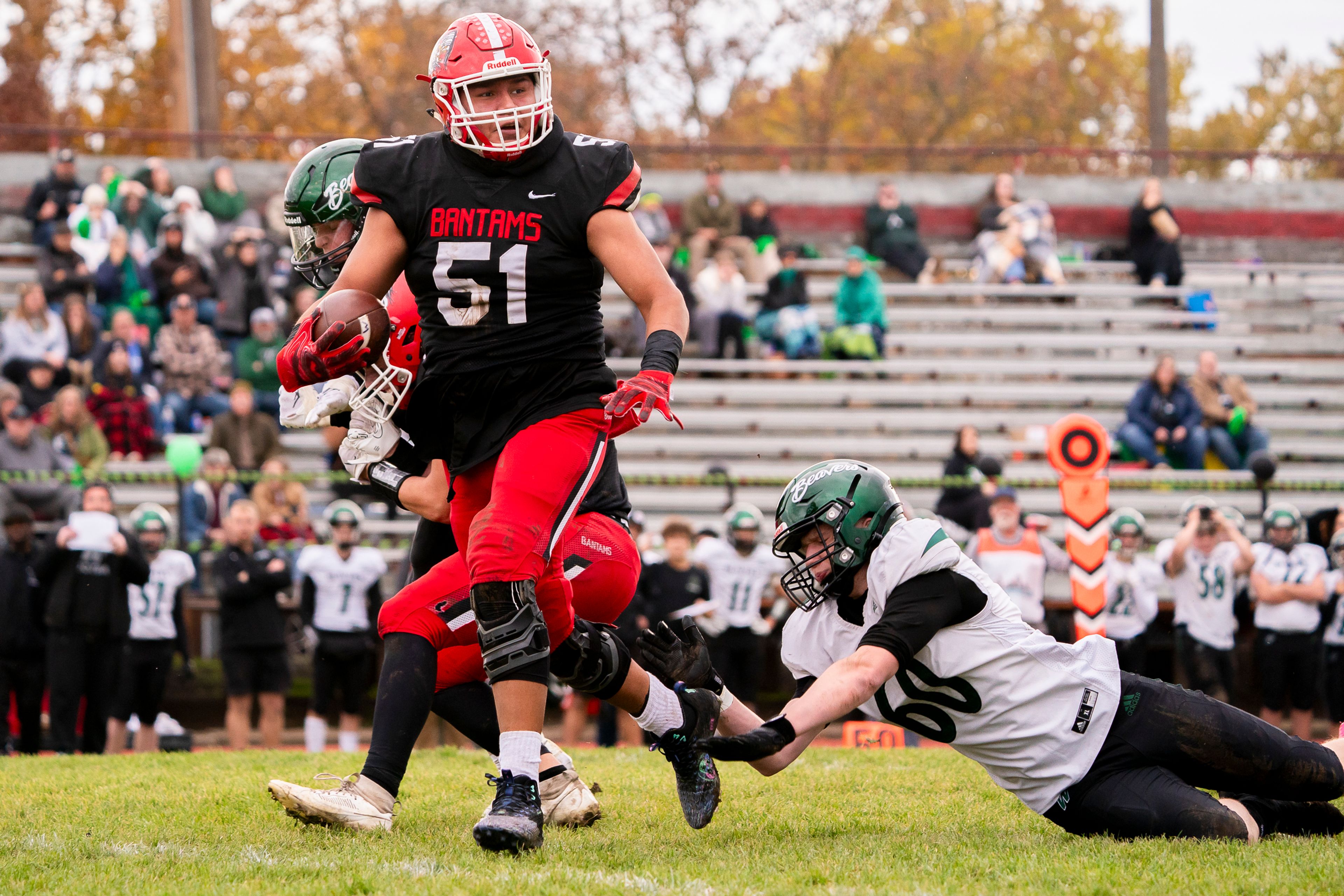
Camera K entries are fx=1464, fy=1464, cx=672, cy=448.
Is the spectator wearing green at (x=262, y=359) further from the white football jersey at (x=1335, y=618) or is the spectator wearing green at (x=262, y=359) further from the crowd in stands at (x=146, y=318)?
the white football jersey at (x=1335, y=618)

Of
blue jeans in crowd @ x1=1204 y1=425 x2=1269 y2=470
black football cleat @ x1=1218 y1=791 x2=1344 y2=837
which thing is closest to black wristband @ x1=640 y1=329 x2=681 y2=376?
black football cleat @ x1=1218 y1=791 x2=1344 y2=837

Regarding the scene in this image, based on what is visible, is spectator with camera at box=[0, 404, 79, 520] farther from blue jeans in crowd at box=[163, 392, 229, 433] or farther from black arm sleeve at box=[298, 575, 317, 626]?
black arm sleeve at box=[298, 575, 317, 626]

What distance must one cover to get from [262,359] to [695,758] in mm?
9978

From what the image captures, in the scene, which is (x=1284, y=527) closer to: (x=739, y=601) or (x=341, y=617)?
(x=739, y=601)

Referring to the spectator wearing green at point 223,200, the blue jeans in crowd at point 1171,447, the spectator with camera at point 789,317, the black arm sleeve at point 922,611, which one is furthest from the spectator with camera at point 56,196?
the black arm sleeve at point 922,611

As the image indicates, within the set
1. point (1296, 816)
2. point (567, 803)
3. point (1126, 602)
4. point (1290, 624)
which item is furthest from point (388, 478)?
point (1290, 624)

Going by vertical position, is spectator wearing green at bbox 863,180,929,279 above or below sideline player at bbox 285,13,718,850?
above

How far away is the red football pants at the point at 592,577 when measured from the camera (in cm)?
443

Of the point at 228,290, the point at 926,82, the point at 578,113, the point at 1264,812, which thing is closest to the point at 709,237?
the point at 228,290

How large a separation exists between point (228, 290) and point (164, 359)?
117 centimetres

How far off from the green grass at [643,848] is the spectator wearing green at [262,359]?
7729mm

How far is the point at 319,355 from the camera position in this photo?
12.9 ft

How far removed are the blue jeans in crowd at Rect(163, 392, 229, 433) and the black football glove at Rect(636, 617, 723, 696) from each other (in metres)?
9.73

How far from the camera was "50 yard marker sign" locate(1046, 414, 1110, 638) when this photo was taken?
8875 millimetres
